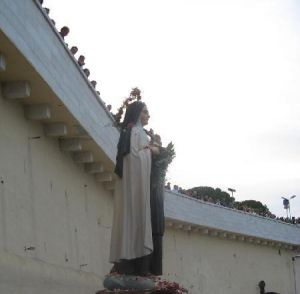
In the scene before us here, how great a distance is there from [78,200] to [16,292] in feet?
18.8

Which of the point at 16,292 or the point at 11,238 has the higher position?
the point at 11,238

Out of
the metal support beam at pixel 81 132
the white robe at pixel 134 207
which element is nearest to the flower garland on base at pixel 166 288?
the white robe at pixel 134 207

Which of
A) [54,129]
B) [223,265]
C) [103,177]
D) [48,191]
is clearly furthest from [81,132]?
[223,265]

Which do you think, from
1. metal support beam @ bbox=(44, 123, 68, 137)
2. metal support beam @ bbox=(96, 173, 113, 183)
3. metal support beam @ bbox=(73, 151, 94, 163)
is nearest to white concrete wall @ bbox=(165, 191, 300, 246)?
metal support beam @ bbox=(96, 173, 113, 183)

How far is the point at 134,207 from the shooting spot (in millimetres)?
10078

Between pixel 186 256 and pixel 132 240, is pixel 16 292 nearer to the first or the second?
pixel 132 240

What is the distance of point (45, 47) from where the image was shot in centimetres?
1191

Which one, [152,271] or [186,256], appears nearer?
[152,271]

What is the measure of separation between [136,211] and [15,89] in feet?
9.95

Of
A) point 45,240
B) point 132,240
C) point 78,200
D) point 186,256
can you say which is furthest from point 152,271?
point 186,256

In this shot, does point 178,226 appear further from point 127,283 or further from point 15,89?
point 127,283

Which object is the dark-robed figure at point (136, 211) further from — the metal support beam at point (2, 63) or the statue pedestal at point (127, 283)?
the metal support beam at point (2, 63)

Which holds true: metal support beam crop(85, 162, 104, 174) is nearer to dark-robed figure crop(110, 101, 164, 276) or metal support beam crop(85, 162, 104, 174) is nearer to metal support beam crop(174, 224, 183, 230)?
dark-robed figure crop(110, 101, 164, 276)

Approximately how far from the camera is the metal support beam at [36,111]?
12.5 m
